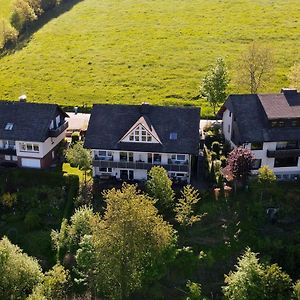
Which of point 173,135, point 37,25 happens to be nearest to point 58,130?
point 173,135

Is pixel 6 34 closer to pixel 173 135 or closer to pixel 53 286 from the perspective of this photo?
pixel 173 135

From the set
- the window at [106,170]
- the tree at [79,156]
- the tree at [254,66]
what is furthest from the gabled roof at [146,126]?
the tree at [254,66]

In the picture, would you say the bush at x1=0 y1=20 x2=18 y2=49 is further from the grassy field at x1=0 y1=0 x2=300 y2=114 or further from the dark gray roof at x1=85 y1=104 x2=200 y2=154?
the dark gray roof at x1=85 y1=104 x2=200 y2=154

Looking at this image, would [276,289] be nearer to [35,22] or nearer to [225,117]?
[225,117]

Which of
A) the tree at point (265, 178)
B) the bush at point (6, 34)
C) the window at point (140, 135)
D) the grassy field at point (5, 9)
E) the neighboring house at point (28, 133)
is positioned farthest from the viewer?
the grassy field at point (5, 9)

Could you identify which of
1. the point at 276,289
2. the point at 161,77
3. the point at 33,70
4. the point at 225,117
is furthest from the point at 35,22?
the point at 276,289

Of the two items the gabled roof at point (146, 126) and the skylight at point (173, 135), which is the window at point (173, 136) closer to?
the skylight at point (173, 135)
